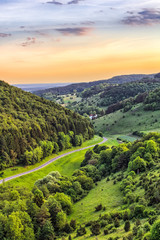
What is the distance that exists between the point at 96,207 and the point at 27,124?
79.2 metres

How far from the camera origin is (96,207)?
58250 mm

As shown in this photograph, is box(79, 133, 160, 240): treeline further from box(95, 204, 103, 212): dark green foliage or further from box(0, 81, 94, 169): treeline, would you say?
box(0, 81, 94, 169): treeline

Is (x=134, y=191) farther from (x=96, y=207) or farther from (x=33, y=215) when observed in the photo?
(x=33, y=215)

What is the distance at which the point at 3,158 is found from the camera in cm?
10562

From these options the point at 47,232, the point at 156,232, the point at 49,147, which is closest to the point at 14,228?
the point at 47,232

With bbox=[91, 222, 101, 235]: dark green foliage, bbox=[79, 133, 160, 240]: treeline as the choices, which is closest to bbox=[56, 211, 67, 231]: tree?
bbox=[79, 133, 160, 240]: treeline

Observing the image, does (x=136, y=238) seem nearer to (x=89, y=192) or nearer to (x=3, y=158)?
(x=89, y=192)

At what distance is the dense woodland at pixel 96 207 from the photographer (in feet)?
137

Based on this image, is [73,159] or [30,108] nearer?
[73,159]

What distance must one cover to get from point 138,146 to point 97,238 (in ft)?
165

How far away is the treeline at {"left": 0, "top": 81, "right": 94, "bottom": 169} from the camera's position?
111750mm

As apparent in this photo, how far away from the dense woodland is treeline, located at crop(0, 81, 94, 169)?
1507 inches

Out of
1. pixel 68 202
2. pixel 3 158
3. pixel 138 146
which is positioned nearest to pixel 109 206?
pixel 68 202

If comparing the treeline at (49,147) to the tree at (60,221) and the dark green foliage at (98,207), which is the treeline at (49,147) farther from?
the dark green foliage at (98,207)
